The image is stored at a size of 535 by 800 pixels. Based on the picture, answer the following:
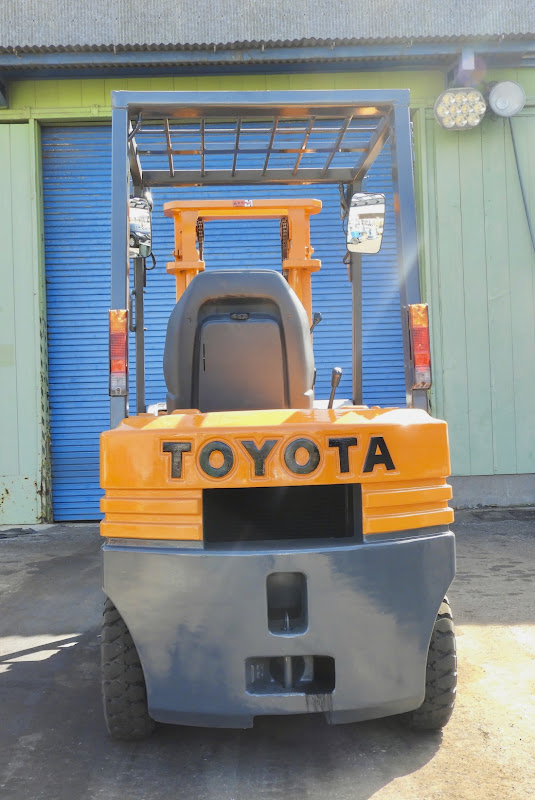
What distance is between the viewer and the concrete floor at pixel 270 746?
2.79 m

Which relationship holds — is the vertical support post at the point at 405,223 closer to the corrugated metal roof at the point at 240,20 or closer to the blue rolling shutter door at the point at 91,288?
the blue rolling shutter door at the point at 91,288

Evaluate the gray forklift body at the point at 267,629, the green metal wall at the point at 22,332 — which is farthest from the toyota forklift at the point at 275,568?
the green metal wall at the point at 22,332

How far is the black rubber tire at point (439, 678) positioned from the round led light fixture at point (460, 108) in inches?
275

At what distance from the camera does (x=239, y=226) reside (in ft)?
29.9

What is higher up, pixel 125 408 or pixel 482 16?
pixel 482 16

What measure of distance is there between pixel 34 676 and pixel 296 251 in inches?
106

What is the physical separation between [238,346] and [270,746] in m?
1.60

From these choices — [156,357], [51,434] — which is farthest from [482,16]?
[51,434]

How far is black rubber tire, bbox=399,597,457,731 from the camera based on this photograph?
3111 millimetres

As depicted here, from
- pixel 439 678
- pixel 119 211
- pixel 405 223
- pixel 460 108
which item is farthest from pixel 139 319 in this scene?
pixel 460 108

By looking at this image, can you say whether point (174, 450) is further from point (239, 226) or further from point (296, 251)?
point (239, 226)

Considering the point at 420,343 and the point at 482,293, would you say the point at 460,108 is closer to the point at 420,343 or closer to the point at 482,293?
the point at 482,293

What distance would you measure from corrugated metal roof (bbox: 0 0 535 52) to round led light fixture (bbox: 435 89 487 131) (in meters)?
0.59

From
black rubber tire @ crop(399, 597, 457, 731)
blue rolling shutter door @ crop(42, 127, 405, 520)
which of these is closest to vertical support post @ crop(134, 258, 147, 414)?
black rubber tire @ crop(399, 597, 457, 731)
